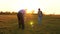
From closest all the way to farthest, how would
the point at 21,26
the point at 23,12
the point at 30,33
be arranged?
the point at 30,33 < the point at 23,12 < the point at 21,26

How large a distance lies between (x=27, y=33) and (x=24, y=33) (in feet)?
0.66

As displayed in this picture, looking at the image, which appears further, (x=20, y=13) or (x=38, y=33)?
(x=20, y=13)

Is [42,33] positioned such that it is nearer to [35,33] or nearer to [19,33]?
[35,33]

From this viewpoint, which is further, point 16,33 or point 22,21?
point 22,21

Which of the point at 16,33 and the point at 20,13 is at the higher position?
the point at 20,13

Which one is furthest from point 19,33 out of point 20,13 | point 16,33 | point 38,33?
point 20,13

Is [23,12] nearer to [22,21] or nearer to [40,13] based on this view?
[22,21]

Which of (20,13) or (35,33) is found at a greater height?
(20,13)

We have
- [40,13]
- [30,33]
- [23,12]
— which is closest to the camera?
[30,33]

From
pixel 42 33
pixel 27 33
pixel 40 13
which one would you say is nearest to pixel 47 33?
pixel 42 33

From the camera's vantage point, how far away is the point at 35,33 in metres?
15.9

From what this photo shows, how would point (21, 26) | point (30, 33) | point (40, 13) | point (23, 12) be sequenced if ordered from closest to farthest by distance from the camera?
point (30, 33), point (23, 12), point (21, 26), point (40, 13)

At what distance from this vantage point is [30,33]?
15.6 meters

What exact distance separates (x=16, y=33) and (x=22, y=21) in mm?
2313
